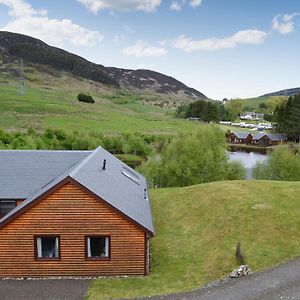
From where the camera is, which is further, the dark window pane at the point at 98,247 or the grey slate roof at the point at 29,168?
the grey slate roof at the point at 29,168

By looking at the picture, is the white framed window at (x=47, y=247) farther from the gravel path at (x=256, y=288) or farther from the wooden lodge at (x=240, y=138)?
the wooden lodge at (x=240, y=138)

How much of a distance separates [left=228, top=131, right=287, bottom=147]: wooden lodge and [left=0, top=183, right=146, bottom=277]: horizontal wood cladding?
108968 mm

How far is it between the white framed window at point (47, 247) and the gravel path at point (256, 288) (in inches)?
239

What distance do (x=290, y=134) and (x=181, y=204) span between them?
104 metres

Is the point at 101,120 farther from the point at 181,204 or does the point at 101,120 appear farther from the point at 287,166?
the point at 181,204

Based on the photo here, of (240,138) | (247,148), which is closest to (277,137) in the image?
(247,148)

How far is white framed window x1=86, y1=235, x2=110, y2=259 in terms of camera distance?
21.6m

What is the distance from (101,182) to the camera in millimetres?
24297

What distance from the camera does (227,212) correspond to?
99.9 ft

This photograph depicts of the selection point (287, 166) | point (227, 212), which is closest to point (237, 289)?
point (227, 212)

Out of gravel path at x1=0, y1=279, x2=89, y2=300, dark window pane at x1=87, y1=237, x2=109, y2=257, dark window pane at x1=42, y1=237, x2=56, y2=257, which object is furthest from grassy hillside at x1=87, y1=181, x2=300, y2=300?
dark window pane at x1=42, y1=237, x2=56, y2=257

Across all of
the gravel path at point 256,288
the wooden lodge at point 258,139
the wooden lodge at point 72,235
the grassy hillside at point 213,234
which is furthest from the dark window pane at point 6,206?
the wooden lodge at point 258,139

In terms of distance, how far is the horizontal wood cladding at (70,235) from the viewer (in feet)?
69.6

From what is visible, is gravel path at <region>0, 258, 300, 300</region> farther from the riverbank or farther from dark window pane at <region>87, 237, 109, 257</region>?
the riverbank
